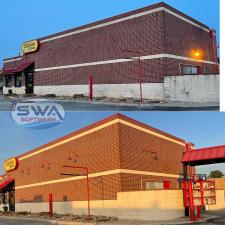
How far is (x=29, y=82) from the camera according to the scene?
47.0 m

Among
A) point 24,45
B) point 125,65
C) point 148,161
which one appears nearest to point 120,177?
point 148,161

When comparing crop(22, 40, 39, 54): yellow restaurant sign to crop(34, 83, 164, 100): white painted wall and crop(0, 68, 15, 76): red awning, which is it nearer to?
crop(0, 68, 15, 76): red awning

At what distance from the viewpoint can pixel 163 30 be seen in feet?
110

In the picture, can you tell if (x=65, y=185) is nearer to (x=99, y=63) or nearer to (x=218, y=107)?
(x=99, y=63)

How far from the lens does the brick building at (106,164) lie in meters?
29.8

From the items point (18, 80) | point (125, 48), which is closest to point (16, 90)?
point (18, 80)

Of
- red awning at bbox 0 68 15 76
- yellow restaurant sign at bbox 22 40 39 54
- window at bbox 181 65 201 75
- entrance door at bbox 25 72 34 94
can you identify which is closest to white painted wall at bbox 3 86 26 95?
entrance door at bbox 25 72 34 94

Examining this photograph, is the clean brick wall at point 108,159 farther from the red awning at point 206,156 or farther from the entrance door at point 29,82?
the entrance door at point 29,82

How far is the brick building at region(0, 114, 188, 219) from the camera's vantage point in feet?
97.9

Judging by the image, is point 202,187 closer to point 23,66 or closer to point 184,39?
point 184,39

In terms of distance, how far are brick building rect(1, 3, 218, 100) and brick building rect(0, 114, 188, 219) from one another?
15.4 feet

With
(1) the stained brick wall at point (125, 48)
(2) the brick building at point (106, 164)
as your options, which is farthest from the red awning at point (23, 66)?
(2) the brick building at point (106, 164)

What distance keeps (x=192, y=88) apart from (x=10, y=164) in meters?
31.4

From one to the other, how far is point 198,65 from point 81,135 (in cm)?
1413
